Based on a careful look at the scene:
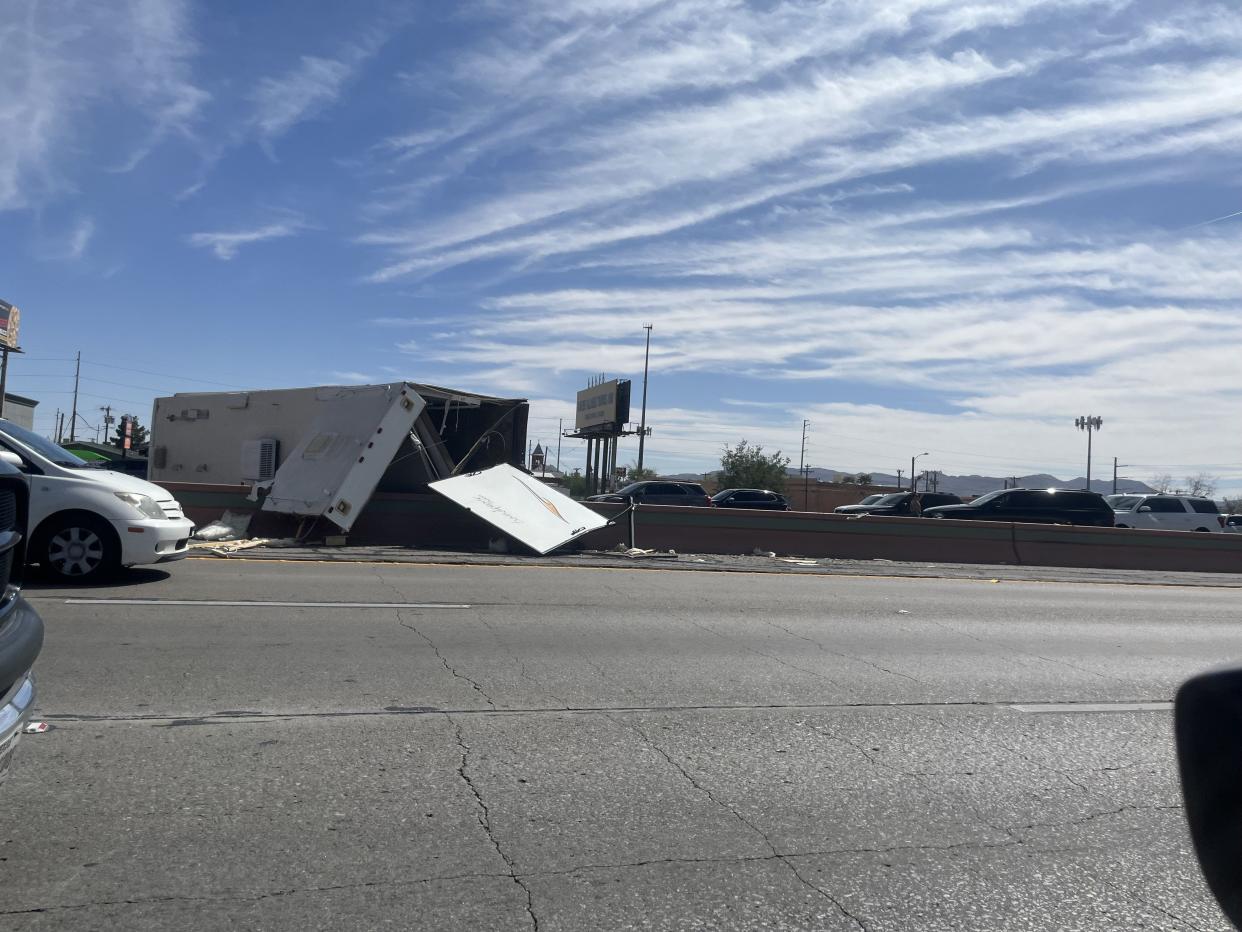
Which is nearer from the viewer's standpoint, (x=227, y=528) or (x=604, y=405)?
(x=227, y=528)

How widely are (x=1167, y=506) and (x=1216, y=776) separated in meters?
33.8

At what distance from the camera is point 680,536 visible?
1938 centimetres

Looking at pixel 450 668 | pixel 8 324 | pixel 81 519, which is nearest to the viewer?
pixel 450 668

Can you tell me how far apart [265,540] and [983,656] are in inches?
464

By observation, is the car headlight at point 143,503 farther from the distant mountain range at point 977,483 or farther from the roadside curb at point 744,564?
the distant mountain range at point 977,483

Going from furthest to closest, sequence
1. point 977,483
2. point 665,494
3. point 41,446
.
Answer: point 977,483
point 665,494
point 41,446

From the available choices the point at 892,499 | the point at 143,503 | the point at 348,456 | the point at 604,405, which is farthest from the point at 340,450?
the point at 604,405

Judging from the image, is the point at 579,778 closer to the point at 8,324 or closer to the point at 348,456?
the point at 348,456

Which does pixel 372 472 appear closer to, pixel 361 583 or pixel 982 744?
pixel 361 583

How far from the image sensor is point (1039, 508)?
27.8m

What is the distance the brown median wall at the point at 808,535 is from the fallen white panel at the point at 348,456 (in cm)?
89

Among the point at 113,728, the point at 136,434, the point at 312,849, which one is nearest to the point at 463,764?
the point at 312,849

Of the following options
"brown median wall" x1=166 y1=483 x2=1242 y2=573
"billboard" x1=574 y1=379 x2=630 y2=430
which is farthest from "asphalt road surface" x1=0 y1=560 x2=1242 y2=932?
"billboard" x1=574 y1=379 x2=630 y2=430

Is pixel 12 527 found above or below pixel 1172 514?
below
